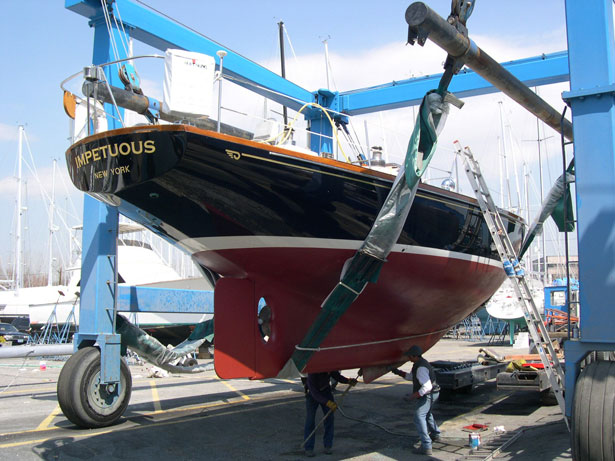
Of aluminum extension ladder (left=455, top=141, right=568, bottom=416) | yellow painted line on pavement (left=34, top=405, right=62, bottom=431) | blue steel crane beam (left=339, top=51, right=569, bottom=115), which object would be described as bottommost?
yellow painted line on pavement (left=34, top=405, right=62, bottom=431)

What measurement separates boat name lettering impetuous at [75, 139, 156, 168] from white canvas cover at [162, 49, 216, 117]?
513mm

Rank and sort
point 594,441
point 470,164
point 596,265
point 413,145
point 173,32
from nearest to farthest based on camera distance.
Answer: point 594,441
point 596,265
point 413,145
point 470,164
point 173,32

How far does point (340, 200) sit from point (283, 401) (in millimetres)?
4247

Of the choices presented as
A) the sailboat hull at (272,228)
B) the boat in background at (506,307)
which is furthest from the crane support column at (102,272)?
the boat in background at (506,307)

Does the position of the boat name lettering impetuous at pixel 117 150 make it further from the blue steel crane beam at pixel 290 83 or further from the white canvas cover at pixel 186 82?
the blue steel crane beam at pixel 290 83

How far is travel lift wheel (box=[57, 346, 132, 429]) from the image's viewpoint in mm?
6230

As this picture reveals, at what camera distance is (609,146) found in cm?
420

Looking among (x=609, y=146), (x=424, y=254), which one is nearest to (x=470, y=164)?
(x=424, y=254)

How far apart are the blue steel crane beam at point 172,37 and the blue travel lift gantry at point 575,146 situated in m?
0.01

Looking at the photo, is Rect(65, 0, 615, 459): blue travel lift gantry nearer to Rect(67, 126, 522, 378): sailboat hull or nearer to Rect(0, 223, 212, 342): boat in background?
Rect(67, 126, 522, 378): sailboat hull

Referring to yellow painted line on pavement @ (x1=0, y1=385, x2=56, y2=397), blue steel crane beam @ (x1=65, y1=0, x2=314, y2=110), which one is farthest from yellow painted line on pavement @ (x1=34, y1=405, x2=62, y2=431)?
blue steel crane beam @ (x1=65, y1=0, x2=314, y2=110)

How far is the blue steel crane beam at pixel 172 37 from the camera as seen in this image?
6.96m

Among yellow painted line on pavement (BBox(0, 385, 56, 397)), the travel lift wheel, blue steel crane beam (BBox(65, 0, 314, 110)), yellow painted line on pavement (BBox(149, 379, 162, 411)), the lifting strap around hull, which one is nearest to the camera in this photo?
the lifting strap around hull

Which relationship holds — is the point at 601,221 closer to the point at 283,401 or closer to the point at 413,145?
the point at 413,145
